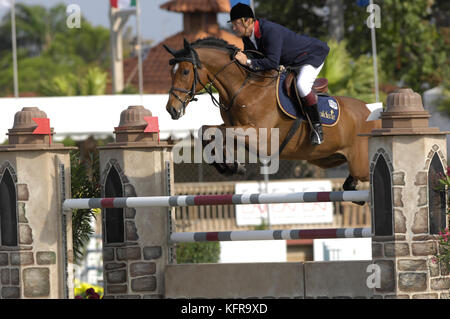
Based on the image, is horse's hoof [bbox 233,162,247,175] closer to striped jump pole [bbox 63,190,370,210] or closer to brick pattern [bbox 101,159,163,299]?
striped jump pole [bbox 63,190,370,210]

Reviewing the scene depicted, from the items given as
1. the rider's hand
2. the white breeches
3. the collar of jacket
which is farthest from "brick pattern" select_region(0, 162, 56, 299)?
the white breeches

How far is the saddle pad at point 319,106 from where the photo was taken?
763cm

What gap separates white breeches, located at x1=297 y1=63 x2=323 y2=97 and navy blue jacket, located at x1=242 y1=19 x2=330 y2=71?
8 centimetres

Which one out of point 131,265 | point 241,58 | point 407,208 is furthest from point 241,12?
point 131,265

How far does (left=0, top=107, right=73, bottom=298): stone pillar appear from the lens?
710cm

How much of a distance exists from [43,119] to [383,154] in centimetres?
286

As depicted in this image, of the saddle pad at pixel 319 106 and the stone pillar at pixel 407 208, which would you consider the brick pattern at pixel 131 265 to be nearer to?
the saddle pad at pixel 319 106

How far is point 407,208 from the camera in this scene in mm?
6109

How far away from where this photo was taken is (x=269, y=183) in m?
17.8

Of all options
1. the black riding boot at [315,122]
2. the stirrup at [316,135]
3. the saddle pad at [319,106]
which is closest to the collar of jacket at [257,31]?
the saddle pad at [319,106]

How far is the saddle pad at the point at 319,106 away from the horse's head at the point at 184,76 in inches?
31.2
